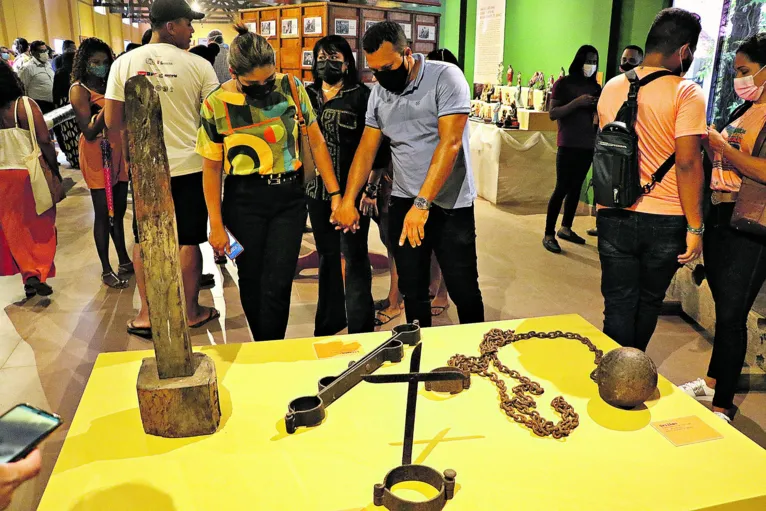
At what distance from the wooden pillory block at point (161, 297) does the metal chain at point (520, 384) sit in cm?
70

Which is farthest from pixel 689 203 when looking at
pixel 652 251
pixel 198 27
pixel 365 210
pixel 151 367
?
pixel 198 27

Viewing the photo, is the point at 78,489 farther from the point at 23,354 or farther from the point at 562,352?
the point at 23,354

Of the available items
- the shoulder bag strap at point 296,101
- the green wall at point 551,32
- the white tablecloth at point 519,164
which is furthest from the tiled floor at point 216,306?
the green wall at point 551,32

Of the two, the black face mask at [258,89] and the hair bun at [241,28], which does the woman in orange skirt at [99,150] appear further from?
the black face mask at [258,89]

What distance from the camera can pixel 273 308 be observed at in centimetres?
248

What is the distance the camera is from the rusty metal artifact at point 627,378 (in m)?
1.48

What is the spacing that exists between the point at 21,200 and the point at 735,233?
3.68 metres

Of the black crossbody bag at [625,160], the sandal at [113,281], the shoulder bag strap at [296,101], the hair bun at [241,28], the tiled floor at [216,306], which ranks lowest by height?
the tiled floor at [216,306]

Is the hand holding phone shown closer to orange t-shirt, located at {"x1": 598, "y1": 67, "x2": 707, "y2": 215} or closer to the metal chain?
the metal chain

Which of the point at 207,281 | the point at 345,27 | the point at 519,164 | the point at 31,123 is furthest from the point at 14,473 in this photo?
the point at 345,27

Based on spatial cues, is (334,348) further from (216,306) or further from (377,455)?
(216,306)

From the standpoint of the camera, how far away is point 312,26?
23.1 ft

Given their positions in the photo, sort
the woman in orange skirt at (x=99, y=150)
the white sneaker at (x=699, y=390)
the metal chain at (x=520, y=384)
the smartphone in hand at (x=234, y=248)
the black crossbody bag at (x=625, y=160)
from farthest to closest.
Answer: the woman in orange skirt at (x=99, y=150)
the white sneaker at (x=699, y=390)
the smartphone in hand at (x=234, y=248)
the black crossbody bag at (x=625, y=160)
the metal chain at (x=520, y=384)

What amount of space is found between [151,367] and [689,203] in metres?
1.79
